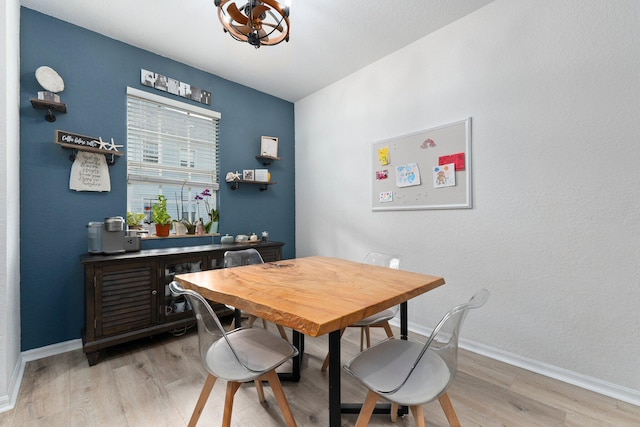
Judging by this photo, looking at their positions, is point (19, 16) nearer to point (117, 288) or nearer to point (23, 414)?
point (117, 288)

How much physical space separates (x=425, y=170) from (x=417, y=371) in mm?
1864

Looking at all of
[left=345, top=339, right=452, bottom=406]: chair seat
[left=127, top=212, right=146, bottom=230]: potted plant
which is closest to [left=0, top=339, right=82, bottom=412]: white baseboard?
[left=127, top=212, right=146, bottom=230]: potted plant

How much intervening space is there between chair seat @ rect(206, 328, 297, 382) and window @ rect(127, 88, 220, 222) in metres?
2.00

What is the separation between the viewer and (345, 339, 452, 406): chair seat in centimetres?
104

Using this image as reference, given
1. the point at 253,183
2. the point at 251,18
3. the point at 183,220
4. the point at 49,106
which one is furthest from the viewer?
the point at 253,183

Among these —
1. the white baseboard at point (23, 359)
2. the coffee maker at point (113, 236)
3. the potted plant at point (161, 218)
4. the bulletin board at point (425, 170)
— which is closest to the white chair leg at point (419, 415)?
the bulletin board at point (425, 170)

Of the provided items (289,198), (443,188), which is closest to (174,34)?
(289,198)

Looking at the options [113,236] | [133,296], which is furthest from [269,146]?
[133,296]

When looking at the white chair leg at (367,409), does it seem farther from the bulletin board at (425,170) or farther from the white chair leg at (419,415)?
the bulletin board at (425,170)

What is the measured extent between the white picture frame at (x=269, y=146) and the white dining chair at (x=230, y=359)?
2540 mm

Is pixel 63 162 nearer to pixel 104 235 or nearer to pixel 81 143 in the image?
pixel 81 143

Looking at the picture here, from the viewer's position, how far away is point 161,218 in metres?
2.70

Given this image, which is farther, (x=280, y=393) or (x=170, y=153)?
(x=170, y=153)

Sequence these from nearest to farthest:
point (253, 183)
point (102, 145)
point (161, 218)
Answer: point (102, 145) → point (161, 218) → point (253, 183)
